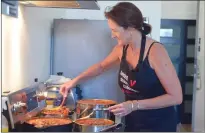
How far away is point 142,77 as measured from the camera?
3.65 feet

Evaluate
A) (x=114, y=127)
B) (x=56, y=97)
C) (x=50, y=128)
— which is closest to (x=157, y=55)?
(x=114, y=127)

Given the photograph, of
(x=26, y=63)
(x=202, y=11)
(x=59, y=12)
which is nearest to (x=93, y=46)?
(x=59, y=12)

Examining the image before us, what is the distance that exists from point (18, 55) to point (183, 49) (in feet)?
8.80

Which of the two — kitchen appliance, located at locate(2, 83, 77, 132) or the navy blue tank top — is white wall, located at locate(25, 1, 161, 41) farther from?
the navy blue tank top

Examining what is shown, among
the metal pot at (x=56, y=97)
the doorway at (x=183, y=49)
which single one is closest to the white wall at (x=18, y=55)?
the metal pot at (x=56, y=97)

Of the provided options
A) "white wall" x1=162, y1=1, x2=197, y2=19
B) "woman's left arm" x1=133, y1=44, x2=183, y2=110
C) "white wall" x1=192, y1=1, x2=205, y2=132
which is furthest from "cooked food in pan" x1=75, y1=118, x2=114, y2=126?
"white wall" x1=162, y1=1, x2=197, y2=19

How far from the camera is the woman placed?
1035 millimetres

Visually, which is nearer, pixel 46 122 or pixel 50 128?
pixel 50 128

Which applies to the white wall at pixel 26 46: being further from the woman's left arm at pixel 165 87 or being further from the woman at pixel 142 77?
the woman's left arm at pixel 165 87

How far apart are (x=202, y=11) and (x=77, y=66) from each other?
138cm

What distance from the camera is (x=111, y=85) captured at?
1.98 meters

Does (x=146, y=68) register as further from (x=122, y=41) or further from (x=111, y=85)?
(x=111, y=85)

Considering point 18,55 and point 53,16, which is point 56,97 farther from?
point 53,16

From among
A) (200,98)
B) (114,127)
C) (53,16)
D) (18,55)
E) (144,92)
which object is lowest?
(200,98)
